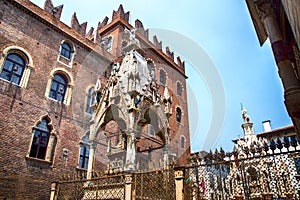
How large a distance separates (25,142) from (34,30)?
7.67 m

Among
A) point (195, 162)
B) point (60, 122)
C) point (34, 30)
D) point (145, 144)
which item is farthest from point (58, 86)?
point (195, 162)

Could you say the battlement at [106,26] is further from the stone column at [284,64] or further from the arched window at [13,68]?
the stone column at [284,64]

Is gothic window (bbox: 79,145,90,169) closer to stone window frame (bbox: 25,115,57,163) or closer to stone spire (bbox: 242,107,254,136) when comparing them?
stone window frame (bbox: 25,115,57,163)

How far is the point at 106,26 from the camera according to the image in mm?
23062

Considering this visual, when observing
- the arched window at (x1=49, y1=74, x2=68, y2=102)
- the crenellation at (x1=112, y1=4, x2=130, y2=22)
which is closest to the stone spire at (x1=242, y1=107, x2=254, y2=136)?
the crenellation at (x1=112, y1=4, x2=130, y2=22)

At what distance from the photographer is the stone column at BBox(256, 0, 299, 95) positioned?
4430mm

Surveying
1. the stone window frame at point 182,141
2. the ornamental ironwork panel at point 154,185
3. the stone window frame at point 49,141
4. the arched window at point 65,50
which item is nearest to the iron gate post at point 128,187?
the ornamental ironwork panel at point 154,185

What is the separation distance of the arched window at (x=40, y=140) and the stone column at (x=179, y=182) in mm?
9944

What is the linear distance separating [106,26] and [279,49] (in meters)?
20.8

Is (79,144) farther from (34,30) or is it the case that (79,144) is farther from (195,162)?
(195,162)

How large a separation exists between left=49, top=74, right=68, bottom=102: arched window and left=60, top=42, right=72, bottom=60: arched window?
5.95 ft

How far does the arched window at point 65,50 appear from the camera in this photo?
53.3ft

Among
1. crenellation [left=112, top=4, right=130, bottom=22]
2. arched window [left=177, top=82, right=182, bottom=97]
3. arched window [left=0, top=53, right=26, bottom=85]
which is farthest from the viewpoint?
arched window [left=177, top=82, right=182, bottom=97]

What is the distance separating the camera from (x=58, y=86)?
15086mm
